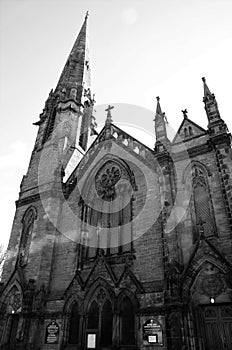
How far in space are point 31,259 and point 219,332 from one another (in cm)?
982

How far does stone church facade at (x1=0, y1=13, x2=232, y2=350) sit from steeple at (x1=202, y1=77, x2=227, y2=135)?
5 centimetres

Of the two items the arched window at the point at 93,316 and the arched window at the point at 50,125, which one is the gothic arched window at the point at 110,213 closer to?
the arched window at the point at 93,316

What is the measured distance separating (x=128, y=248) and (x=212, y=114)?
7591 millimetres

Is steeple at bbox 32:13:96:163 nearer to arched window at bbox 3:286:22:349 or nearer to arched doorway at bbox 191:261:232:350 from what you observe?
arched window at bbox 3:286:22:349

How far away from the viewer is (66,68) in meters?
27.8

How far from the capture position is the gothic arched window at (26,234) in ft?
53.7

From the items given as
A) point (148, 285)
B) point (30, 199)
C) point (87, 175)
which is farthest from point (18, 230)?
point (148, 285)

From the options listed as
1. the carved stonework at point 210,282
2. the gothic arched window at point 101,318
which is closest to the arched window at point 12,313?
the gothic arched window at point 101,318

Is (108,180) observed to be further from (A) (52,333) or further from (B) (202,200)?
(A) (52,333)

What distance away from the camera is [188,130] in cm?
1496

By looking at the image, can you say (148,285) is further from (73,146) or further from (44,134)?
(44,134)

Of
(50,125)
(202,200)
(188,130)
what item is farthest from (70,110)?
(202,200)

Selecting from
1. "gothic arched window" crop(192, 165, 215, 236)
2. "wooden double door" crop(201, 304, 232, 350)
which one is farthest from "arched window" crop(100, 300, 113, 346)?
"gothic arched window" crop(192, 165, 215, 236)

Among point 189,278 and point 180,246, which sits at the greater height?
point 180,246
